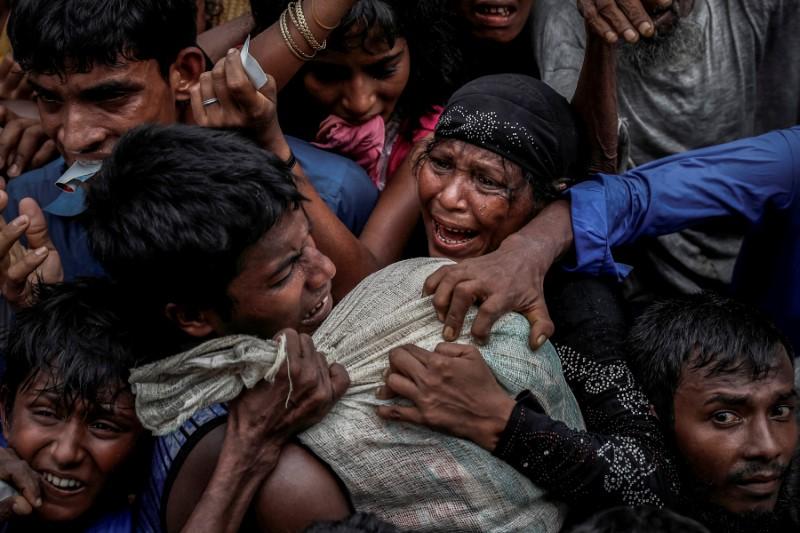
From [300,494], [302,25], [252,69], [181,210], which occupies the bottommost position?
[300,494]

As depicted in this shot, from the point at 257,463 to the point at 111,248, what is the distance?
2.21ft

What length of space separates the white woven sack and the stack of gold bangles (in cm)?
119

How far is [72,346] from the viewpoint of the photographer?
3062 millimetres

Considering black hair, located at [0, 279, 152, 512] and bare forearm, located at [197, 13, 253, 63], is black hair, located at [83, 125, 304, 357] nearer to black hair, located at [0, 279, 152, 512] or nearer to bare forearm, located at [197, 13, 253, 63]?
black hair, located at [0, 279, 152, 512]

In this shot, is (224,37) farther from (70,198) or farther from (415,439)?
(415,439)

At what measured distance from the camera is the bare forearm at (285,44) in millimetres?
3631

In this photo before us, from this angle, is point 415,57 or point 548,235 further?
point 415,57

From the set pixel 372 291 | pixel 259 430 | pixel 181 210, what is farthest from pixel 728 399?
pixel 181 210

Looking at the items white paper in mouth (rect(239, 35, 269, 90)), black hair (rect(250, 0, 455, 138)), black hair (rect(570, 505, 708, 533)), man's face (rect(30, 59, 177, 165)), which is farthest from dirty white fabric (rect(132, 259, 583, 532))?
black hair (rect(250, 0, 455, 138))

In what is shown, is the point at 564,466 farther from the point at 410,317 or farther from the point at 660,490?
the point at 410,317

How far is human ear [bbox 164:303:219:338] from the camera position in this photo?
2.89 m

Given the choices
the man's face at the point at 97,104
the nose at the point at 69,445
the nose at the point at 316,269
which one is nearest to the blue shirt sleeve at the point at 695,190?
the nose at the point at 316,269

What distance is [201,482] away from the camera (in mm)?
2814

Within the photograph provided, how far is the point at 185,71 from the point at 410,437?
72.1 inches
